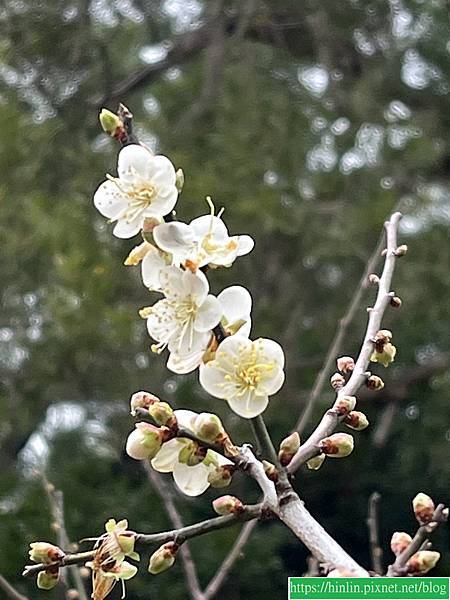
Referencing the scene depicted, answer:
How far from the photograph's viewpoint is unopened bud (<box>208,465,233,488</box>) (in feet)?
1.27

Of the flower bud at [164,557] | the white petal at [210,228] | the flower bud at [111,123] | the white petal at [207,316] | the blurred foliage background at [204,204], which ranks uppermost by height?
the flower bud at [111,123]

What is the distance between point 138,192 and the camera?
42 cm

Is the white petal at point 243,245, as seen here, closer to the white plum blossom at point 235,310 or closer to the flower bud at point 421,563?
the white plum blossom at point 235,310

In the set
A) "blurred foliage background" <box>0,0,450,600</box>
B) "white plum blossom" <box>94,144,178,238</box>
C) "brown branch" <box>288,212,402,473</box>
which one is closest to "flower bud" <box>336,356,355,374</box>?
"brown branch" <box>288,212,402,473</box>

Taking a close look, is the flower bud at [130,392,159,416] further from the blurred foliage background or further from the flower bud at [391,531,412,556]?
the blurred foliage background

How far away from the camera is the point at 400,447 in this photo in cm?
263

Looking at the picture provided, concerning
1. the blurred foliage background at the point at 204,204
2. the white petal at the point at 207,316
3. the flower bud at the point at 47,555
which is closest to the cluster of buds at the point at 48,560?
the flower bud at the point at 47,555

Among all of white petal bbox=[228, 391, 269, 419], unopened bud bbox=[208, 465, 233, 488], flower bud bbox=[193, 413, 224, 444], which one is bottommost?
unopened bud bbox=[208, 465, 233, 488]

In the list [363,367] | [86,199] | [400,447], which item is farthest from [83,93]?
[363,367]

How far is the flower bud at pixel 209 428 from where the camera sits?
374mm

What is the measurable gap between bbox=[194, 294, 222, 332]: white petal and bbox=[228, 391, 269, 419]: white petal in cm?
3

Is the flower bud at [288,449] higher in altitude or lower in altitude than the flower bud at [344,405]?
lower

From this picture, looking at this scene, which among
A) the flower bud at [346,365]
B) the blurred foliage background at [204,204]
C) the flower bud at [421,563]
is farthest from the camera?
the blurred foliage background at [204,204]

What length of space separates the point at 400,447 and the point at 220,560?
2.74 feet
